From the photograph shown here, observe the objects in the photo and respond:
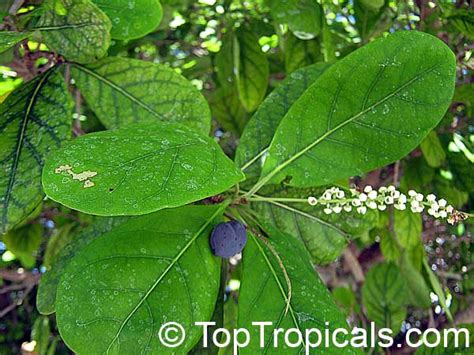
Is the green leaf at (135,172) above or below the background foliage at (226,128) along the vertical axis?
above

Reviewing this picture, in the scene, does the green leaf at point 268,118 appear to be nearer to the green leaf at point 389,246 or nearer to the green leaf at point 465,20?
the green leaf at point 465,20

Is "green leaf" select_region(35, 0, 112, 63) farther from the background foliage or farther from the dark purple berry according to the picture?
the dark purple berry

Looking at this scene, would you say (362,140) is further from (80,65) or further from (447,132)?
(447,132)

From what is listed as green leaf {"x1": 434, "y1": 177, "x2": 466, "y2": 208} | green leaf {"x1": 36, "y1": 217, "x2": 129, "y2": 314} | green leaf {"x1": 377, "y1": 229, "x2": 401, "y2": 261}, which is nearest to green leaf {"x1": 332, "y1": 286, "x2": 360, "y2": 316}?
green leaf {"x1": 377, "y1": 229, "x2": 401, "y2": 261}

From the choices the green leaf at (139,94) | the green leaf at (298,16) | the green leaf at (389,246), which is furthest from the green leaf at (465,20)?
the green leaf at (389,246)

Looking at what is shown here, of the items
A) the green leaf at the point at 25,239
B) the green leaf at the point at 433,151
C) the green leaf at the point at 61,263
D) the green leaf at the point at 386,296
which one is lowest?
the green leaf at the point at 25,239

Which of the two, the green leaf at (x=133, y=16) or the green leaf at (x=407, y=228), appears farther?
the green leaf at (x=407, y=228)
